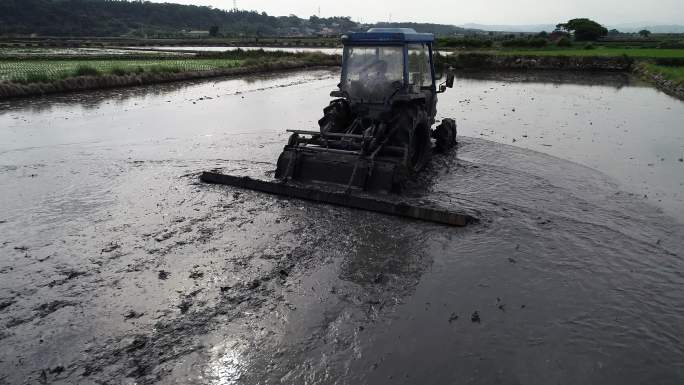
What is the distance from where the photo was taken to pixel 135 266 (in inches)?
236

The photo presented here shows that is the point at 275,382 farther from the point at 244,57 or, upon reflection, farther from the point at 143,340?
the point at 244,57

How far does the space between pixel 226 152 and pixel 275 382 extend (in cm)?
838

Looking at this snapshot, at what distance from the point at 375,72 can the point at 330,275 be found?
5000 millimetres

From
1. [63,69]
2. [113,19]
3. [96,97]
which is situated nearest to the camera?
[96,97]

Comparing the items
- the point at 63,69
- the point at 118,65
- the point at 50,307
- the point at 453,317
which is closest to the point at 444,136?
the point at 453,317

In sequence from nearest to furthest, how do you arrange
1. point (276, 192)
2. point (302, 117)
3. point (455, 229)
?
point (455, 229), point (276, 192), point (302, 117)

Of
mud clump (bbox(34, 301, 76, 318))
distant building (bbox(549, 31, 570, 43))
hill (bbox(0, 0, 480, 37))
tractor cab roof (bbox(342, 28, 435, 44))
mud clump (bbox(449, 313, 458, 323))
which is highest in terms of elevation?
hill (bbox(0, 0, 480, 37))

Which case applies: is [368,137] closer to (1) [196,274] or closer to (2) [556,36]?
(1) [196,274]

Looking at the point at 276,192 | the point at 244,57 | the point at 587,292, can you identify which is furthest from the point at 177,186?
the point at 244,57

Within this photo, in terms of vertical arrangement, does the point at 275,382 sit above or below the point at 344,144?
below

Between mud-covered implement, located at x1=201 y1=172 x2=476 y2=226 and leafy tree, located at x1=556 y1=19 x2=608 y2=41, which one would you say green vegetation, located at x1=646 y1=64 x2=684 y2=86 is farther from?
leafy tree, located at x1=556 y1=19 x2=608 y2=41

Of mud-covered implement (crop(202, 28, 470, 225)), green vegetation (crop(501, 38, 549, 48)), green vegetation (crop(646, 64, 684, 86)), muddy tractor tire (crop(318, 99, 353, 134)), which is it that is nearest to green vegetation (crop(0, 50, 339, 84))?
muddy tractor tire (crop(318, 99, 353, 134))

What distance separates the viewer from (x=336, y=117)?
9.70 m

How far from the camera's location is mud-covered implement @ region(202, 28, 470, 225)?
27.2 ft
